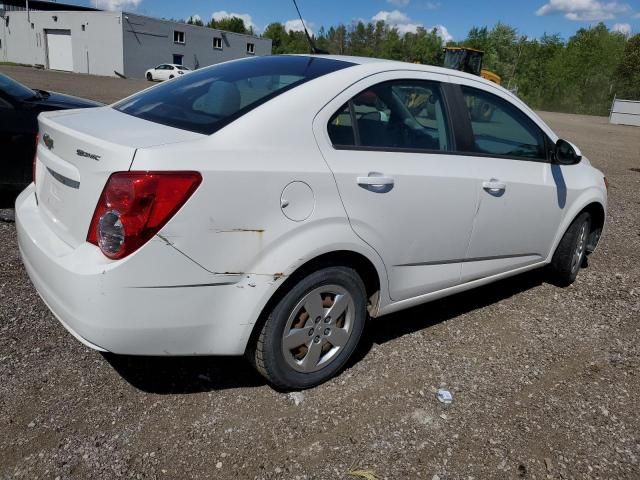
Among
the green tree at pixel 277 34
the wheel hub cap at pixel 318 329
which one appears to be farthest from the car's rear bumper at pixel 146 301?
the green tree at pixel 277 34

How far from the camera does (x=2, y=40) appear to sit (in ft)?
189

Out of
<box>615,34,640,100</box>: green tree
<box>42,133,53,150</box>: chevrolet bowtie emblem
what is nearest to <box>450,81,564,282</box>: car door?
<box>42,133,53,150</box>: chevrolet bowtie emblem

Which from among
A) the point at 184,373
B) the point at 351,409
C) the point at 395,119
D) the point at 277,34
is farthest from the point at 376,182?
the point at 277,34

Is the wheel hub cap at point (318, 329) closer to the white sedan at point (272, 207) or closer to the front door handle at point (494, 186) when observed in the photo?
→ the white sedan at point (272, 207)

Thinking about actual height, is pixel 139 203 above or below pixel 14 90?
below

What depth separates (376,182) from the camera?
111 inches

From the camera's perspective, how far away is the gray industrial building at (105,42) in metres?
47.4

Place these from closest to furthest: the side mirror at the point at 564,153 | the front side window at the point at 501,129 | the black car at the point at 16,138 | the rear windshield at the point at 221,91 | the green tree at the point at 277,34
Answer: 1. the rear windshield at the point at 221,91
2. the front side window at the point at 501,129
3. the side mirror at the point at 564,153
4. the black car at the point at 16,138
5. the green tree at the point at 277,34

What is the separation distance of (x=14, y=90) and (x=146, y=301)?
4410 mm

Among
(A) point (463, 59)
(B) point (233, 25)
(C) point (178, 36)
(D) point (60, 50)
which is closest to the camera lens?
(A) point (463, 59)

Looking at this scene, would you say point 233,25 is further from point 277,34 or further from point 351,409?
point 351,409

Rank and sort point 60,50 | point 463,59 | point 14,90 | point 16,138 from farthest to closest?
point 60,50
point 463,59
point 14,90
point 16,138

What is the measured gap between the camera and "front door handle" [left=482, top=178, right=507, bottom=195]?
11.3 ft

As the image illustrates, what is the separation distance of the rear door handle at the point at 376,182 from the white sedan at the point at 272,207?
0.01 m
